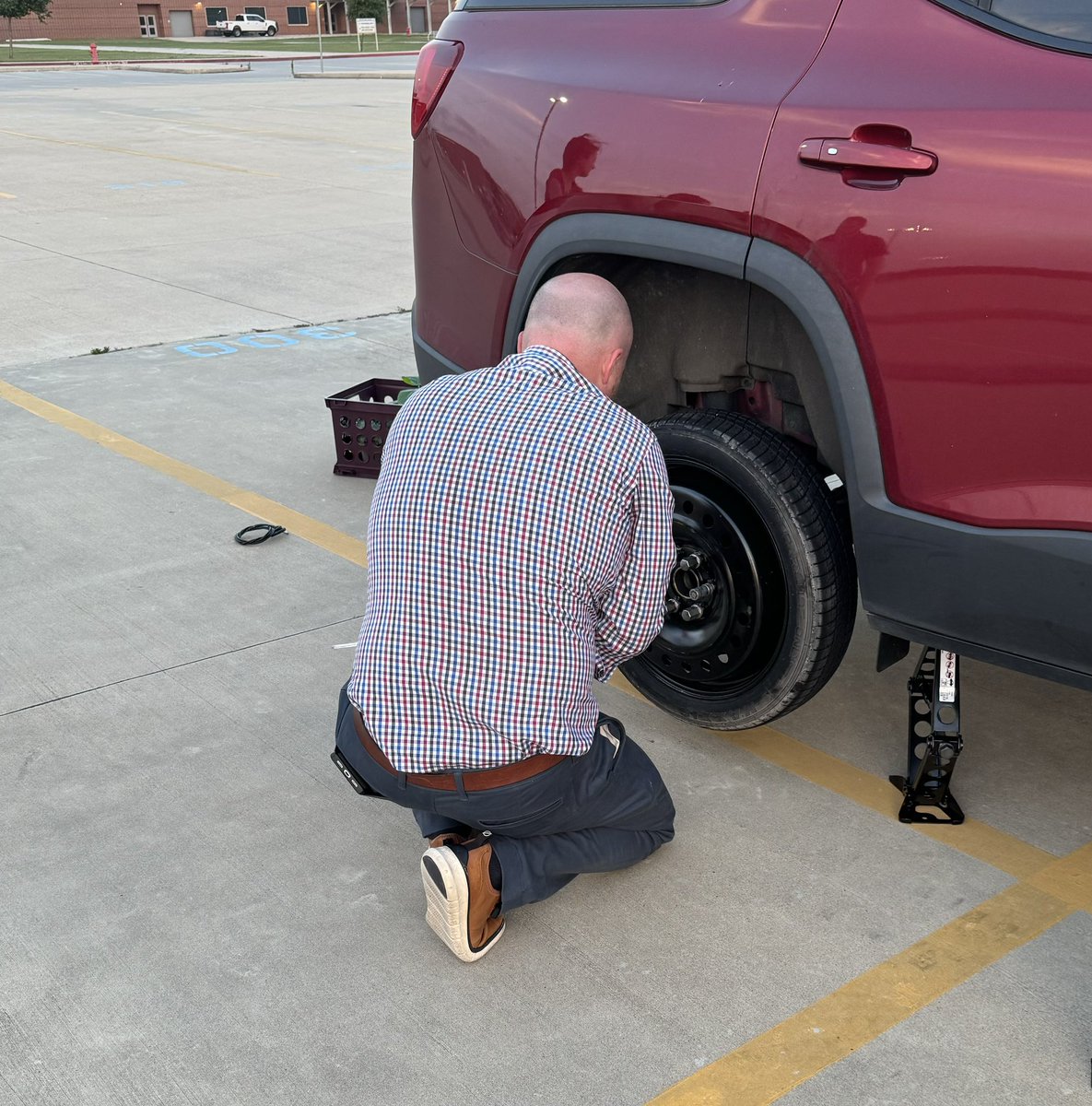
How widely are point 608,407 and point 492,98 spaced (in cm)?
107

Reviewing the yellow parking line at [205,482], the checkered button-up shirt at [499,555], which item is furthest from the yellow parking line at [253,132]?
the checkered button-up shirt at [499,555]

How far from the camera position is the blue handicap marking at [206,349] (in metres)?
7.00

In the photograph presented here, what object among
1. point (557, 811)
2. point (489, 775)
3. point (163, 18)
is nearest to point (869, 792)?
point (557, 811)

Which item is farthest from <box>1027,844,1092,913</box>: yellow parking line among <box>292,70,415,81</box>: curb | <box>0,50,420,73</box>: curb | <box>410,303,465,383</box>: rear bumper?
<box>0,50,420,73</box>: curb

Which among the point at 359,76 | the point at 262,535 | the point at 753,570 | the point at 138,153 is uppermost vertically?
the point at 753,570

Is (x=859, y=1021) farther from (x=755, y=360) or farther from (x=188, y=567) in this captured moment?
(x=188, y=567)

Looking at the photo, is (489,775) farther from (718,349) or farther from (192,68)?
(192,68)

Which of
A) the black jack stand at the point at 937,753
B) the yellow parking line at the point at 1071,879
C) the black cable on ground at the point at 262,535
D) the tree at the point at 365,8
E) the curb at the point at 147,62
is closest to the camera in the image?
the yellow parking line at the point at 1071,879

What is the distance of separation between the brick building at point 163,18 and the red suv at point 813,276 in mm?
66159

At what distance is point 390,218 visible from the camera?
37.6ft

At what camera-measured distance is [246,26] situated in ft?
241

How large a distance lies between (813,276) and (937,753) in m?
1.12

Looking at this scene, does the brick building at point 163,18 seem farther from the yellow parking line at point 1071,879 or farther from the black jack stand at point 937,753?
the yellow parking line at point 1071,879

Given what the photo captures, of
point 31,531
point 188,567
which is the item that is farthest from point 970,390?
point 31,531
